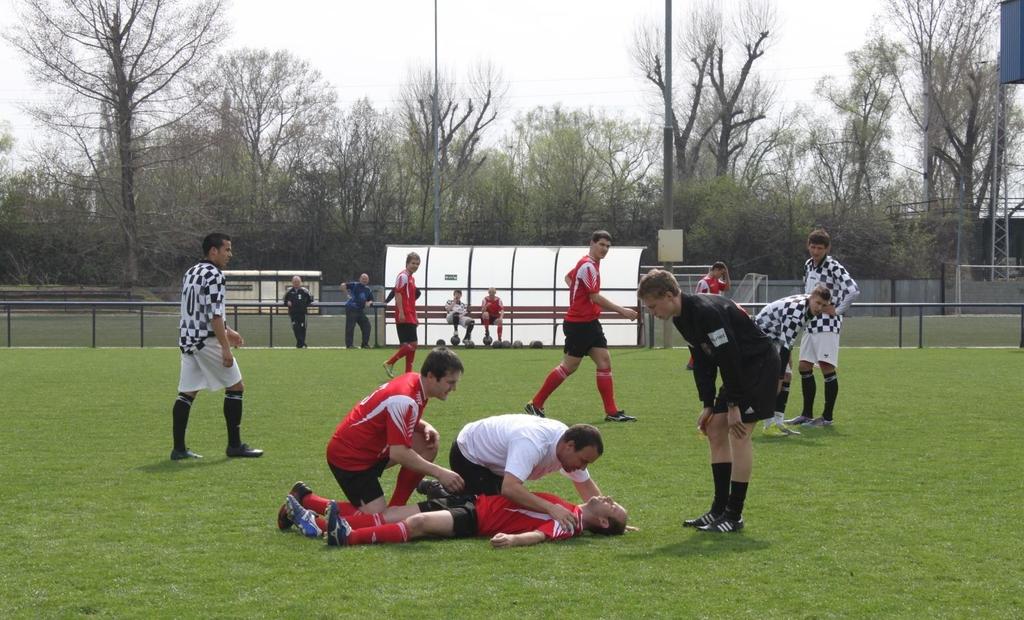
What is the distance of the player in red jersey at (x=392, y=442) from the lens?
5805 millimetres

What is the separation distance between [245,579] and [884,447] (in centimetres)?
596

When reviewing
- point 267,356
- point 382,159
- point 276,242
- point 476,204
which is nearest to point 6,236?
point 276,242

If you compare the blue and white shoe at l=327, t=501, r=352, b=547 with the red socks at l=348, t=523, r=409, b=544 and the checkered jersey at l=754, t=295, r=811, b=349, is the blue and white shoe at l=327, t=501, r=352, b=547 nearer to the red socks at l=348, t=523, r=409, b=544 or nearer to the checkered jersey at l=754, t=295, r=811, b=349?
the red socks at l=348, t=523, r=409, b=544

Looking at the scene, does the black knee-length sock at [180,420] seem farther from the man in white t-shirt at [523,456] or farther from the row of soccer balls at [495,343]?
the row of soccer balls at [495,343]

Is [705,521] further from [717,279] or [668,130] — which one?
[668,130]

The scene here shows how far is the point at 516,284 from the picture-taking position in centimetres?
2739

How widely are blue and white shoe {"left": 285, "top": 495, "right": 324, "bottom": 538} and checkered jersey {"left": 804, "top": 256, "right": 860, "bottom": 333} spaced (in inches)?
235

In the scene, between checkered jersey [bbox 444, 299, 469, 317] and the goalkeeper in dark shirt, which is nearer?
the goalkeeper in dark shirt

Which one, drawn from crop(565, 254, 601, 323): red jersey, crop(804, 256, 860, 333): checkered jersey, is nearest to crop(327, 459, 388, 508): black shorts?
crop(565, 254, 601, 323): red jersey

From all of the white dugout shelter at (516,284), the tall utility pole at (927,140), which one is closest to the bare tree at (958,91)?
the tall utility pole at (927,140)

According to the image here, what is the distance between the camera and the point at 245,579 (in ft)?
16.5

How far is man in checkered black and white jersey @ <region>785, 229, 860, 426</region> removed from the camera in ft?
34.5

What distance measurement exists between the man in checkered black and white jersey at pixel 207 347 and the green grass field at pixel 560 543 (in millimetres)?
285

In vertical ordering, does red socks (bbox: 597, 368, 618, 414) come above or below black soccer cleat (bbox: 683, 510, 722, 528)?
above
